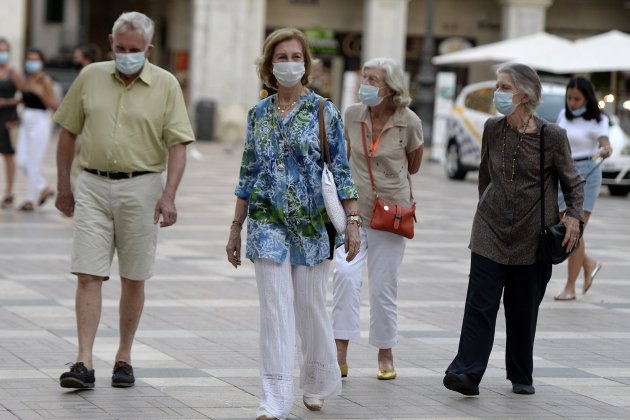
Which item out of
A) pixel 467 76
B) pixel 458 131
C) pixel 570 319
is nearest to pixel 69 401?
Result: pixel 570 319

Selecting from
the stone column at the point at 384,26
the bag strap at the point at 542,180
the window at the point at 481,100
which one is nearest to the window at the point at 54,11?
the stone column at the point at 384,26

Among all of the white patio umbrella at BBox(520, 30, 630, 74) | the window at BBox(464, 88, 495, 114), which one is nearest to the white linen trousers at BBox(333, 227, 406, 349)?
the window at BBox(464, 88, 495, 114)

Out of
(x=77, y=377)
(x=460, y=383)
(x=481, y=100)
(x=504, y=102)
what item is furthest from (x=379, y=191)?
(x=481, y=100)

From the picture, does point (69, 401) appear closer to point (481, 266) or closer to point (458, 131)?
point (481, 266)

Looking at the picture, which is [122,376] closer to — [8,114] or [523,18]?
[8,114]

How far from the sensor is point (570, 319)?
10789 millimetres

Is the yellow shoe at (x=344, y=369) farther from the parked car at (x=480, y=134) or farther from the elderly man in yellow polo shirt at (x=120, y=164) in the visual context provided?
the parked car at (x=480, y=134)

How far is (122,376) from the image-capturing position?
7.57 m

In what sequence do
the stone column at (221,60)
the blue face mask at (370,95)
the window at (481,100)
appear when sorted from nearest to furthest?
the blue face mask at (370,95)
the window at (481,100)
the stone column at (221,60)

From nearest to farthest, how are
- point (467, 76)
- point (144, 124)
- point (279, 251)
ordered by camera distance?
point (279, 251) → point (144, 124) → point (467, 76)

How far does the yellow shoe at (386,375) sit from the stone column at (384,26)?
32.8 metres

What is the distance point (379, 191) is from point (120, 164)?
1508mm

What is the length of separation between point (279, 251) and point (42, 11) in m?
40.0

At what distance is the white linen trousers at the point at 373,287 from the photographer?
8.09 meters
